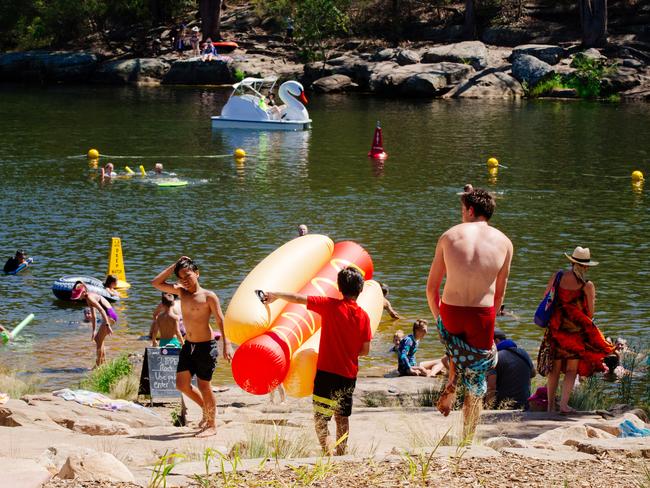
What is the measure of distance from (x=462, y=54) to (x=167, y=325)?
1998 inches

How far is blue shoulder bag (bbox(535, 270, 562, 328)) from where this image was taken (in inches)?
412

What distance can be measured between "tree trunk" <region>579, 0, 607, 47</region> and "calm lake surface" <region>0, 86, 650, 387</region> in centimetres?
1235

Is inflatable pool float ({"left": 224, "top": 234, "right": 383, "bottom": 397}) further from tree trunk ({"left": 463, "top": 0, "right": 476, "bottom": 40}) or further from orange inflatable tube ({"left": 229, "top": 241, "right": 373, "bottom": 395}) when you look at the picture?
tree trunk ({"left": 463, "top": 0, "right": 476, "bottom": 40})

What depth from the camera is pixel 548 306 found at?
10539 millimetres

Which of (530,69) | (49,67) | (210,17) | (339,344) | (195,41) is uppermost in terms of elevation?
Answer: (210,17)

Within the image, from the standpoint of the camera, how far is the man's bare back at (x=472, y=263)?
801 cm

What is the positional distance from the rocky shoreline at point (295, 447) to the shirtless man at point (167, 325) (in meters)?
2.70

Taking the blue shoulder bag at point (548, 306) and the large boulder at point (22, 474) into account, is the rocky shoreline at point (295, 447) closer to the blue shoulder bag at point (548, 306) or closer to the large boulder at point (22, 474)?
the large boulder at point (22, 474)

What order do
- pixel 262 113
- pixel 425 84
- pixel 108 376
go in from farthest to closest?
1. pixel 425 84
2. pixel 262 113
3. pixel 108 376

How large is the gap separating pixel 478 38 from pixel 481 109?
1594cm

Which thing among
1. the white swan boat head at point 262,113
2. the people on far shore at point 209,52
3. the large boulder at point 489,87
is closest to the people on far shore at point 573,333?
the white swan boat head at point 262,113

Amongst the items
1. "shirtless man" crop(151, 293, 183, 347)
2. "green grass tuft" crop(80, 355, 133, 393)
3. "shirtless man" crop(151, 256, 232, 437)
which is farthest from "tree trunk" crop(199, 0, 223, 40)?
"shirtless man" crop(151, 256, 232, 437)

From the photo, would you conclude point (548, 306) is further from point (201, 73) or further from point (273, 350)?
point (201, 73)

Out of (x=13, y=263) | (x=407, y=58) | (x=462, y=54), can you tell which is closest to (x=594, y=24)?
(x=462, y=54)
